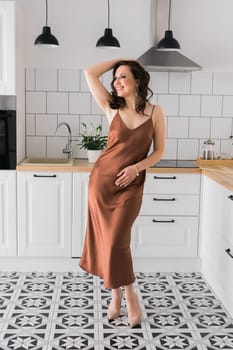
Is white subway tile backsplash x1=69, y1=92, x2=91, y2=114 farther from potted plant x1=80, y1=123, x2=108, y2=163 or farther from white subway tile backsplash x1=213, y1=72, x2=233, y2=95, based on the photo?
white subway tile backsplash x1=213, y1=72, x2=233, y2=95

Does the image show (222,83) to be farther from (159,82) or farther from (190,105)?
(159,82)

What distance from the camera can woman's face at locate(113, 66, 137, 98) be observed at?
9.95 ft

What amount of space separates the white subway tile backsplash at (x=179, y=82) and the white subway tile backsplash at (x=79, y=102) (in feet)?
2.27

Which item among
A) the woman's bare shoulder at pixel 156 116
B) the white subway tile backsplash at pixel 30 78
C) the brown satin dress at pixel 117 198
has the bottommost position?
the brown satin dress at pixel 117 198

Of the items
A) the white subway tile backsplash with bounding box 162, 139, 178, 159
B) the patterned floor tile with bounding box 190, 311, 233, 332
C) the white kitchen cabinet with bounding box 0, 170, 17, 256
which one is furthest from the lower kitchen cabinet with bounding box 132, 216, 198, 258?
the white kitchen cabinet with bounding box 0, 170, 17, 256

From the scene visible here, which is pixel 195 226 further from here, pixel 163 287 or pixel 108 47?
pixel 108 47

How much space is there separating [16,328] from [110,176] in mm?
1021

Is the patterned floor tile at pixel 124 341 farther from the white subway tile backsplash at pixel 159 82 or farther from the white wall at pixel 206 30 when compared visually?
the white wall at pixel 206 30

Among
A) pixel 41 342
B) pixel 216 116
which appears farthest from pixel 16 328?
pixel 216 116

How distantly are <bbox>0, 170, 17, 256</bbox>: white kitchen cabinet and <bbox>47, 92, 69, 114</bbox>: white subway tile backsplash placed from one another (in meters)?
0.75

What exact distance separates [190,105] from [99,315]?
2.01 metres

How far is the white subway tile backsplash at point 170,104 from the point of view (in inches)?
176

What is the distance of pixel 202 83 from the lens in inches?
176

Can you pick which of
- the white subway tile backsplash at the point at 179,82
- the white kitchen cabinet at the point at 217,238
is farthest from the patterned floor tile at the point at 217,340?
the white subway tile backsplash at the point at 179,82
